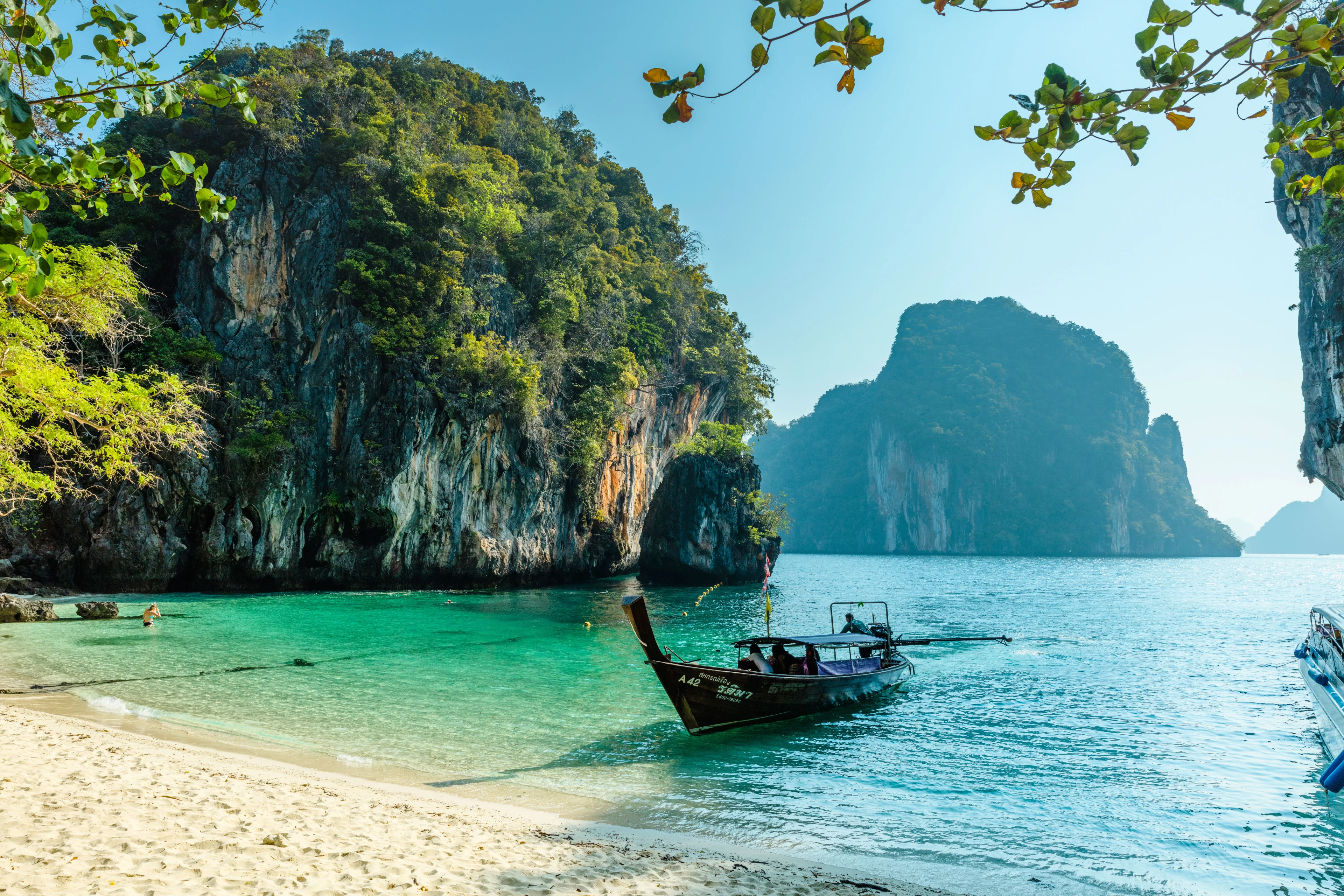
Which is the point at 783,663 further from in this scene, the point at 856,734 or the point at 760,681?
the point at 856,734

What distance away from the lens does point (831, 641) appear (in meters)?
11.7

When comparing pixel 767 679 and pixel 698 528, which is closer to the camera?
pixel 767 679

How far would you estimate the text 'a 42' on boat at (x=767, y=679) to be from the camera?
942 cm

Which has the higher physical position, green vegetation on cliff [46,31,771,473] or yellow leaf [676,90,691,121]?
green vegetation on cliff [46,31,771,473]

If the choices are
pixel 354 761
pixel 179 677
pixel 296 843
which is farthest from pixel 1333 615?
pixel 179 677

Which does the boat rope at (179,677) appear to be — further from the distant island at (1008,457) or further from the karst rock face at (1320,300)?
the distant island at (1008,457)

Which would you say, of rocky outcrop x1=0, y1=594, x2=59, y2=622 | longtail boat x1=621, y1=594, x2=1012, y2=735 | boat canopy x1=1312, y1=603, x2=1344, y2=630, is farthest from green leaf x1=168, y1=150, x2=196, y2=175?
rocky outcrop x1=0, y1=594, x2=59, y2=622

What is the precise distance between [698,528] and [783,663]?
27.5 metres

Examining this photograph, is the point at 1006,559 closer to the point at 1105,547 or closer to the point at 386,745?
the point at 1105,547

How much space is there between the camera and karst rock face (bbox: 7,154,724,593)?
22516 millimetres

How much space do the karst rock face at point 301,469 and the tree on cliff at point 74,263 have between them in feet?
7.48

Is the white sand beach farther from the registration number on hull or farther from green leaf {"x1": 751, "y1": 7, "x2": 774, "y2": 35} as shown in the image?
green leaf {"x1": 751, "y1": 7, "x2": 774, "y2": 35}

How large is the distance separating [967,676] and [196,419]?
2505 centimetres

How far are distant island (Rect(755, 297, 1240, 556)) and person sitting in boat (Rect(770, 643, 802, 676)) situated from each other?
96.8 meters
